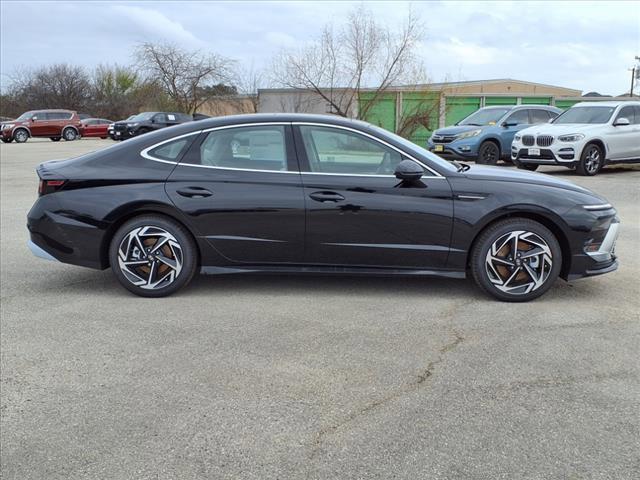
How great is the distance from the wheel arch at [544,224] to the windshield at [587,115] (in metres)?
10.9

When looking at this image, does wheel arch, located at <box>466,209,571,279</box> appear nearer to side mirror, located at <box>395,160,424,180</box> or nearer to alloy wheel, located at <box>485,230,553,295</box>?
alloy wheel, located at <box>485,230,553,295</box>

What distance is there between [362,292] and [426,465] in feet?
8.31

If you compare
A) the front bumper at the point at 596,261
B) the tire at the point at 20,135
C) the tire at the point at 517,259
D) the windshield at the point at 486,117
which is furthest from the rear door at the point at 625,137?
the tire at the point at 20,135

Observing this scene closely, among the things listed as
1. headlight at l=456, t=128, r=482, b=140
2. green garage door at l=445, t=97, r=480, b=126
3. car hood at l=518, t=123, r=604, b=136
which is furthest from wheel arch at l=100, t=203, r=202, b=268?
green garage door at l=445, t=97, r=480, b=126

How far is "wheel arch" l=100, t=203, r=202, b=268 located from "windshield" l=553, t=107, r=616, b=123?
12.5 m

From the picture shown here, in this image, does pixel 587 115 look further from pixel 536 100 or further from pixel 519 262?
pixel 536 100

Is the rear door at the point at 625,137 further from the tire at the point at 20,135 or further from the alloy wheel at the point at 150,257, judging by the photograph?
the tire at the point at 20,135

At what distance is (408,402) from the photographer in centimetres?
310

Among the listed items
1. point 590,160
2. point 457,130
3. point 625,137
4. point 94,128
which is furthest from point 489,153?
point 94,128

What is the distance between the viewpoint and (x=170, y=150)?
4.95 m

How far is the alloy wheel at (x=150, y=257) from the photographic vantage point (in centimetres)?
481

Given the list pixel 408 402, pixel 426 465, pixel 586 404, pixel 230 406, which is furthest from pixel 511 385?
pixel 230 406

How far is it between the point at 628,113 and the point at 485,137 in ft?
11.1

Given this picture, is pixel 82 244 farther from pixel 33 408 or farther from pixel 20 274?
pixel 33 408
